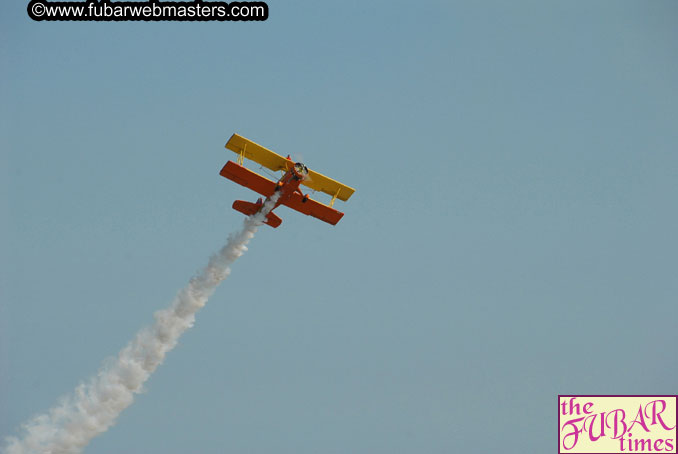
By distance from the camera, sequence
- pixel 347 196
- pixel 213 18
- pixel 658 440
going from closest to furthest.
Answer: pixel 658 440 < pixel 213 18 < pixel 347 196

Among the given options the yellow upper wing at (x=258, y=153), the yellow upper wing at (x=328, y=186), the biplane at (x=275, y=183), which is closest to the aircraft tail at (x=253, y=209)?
the biplane at (x=275, y=183)

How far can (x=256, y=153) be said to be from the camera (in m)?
76.1

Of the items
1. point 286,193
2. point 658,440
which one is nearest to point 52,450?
point 286,193

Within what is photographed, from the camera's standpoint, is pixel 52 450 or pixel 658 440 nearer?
pixel 658 440

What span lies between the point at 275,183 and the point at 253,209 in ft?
7.75

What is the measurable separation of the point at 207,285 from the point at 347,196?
10780 millimetres

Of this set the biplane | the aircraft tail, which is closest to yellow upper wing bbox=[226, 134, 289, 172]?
the biplane

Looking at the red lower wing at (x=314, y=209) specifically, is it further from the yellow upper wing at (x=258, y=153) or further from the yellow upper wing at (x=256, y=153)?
the yellow upper wing at (x=256, y=153)

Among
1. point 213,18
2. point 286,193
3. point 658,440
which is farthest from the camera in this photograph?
point 286,193

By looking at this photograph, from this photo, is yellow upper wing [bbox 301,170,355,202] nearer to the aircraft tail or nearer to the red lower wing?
the red lower wing

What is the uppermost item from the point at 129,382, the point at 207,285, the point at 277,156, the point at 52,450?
the point at 277,156

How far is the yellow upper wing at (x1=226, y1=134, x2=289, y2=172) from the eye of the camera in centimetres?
7581

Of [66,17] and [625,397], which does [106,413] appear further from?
[625,397]

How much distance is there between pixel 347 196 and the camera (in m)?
79.9
